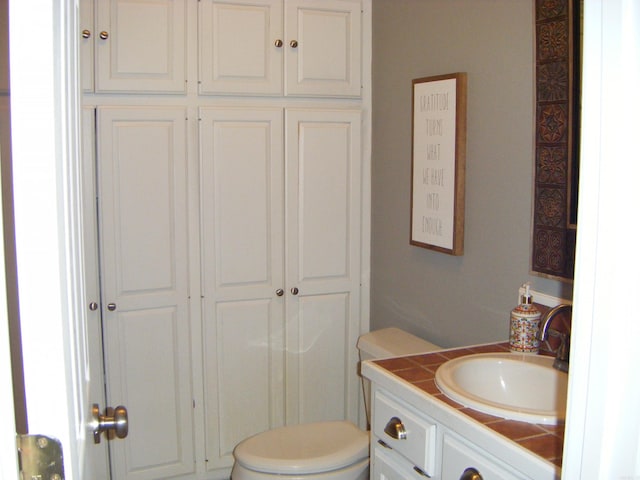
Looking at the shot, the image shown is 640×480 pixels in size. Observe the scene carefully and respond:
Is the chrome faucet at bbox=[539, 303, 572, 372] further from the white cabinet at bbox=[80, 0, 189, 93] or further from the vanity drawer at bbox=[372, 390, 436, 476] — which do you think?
the white cabinet at bbox=[80, 0, 189, 93]

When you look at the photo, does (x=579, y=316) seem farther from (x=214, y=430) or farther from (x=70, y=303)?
(x=214, y=430)

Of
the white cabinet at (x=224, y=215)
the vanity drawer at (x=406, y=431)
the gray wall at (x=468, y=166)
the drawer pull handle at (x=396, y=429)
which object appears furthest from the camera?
the white cabinet at (x=224, y=215)

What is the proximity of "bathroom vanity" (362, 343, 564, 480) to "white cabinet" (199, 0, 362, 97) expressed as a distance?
1229mm

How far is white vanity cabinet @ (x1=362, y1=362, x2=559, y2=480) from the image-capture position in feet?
4.31

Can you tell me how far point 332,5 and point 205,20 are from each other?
51 centimetres

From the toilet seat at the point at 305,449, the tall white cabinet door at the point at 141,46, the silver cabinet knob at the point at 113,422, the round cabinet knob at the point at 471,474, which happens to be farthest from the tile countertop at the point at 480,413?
the tall white cabinet door at the point at 141,46

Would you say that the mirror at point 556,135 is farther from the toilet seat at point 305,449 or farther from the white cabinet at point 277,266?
the white cabinet at point 277,266

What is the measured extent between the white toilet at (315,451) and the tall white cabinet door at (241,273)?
Result: 0.38 metres

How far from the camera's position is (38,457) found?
0.68 meters

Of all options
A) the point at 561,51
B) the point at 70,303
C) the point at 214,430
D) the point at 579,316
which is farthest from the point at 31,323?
the point at 214,430

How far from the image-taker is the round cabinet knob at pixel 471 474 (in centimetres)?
140

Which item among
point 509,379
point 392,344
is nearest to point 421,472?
point 509,379

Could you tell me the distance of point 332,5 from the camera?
8.55ft

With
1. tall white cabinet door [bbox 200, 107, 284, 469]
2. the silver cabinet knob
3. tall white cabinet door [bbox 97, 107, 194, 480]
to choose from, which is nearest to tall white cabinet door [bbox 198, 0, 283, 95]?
tall white cabinet door [bbox 200, 107, 284, 469]
